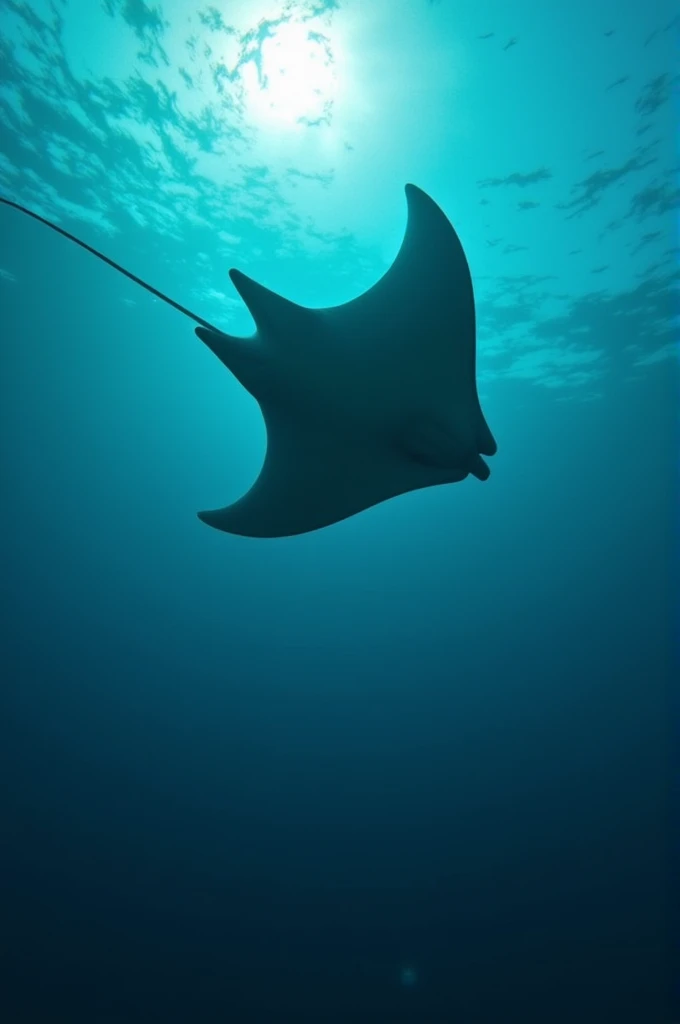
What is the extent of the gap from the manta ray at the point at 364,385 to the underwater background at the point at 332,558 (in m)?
5.35

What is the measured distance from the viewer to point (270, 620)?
3262 centimetres

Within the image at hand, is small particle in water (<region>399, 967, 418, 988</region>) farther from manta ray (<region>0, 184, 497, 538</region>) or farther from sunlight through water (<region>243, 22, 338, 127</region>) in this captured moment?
sunlight through water (<region>243, 22, 338, 127</region>)

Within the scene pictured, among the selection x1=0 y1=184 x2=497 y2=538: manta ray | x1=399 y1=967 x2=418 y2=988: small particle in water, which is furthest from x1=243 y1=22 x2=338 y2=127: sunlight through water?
x1=399 y1=967 x2=418 y2=988: small particle in water

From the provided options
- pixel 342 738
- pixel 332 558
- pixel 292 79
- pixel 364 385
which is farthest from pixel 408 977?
pixel 292 79

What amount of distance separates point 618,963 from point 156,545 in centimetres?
2657

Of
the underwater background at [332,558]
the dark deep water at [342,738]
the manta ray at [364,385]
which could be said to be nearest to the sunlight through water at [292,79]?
the underwater background at [332,558]

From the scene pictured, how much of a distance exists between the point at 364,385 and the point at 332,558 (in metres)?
25.6

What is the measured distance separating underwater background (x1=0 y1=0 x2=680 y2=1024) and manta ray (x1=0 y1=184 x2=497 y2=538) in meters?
5.35

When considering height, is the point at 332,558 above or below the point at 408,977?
above

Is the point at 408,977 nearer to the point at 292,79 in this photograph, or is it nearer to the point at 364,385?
the point at 364,385

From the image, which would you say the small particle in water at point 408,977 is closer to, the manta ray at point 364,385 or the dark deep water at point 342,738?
the dark deep water at point 342,738

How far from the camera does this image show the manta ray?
2840 millimetres

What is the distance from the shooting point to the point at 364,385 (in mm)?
3055

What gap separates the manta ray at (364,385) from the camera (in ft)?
9.32
